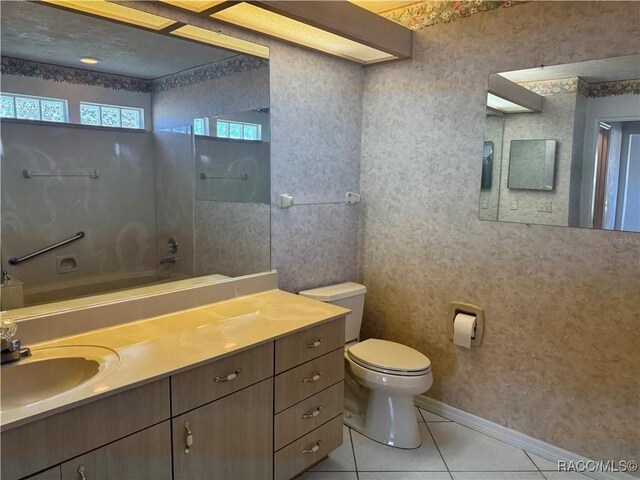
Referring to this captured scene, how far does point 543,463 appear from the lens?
2273 mm

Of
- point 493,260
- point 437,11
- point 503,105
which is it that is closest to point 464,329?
point 493,260

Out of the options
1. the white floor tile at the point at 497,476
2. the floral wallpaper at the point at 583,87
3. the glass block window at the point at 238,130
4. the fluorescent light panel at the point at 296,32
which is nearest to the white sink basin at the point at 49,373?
the glass block window at the point at 238,130

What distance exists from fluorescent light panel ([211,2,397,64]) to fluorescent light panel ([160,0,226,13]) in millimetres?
78

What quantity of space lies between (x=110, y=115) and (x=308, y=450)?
172 centimetres

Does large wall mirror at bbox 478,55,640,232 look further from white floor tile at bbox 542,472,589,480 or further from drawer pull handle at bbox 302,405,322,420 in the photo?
drawer pull handle at bbox 302,405,322,420

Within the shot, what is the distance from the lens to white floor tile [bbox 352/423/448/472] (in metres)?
2.22

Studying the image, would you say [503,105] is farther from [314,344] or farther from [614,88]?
[314,344]

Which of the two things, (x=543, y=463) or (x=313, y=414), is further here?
(x=543, y=463)

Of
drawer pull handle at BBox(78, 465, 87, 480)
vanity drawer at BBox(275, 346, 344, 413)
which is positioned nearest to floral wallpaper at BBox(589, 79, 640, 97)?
vanity drawer at BBox(275, 346, 344, 413)

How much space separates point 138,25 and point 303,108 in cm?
98

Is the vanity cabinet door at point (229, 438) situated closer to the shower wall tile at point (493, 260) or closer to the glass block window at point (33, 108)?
the glass block window at point (33, 108)

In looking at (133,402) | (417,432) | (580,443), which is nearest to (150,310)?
(133,402)

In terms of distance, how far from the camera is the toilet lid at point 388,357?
2.32 metres

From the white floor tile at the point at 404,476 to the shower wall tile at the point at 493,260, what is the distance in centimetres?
54
